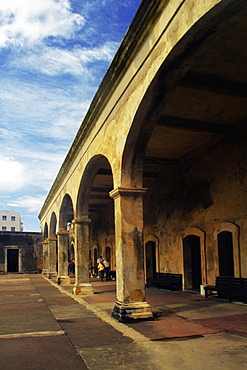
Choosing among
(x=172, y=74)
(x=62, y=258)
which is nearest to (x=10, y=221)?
(x=62, y=258)

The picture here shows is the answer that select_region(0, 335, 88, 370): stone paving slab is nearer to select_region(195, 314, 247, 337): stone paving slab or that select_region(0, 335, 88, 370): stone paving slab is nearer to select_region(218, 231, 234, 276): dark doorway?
select_region(195, 314, 247, 337): stone paving slab

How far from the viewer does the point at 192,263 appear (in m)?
13.0

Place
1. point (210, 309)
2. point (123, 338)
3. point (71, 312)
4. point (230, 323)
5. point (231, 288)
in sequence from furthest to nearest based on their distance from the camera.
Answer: point (231, 288) → point (71, 312) → point (210, 309) → point (230, 323) → point (123, 338)

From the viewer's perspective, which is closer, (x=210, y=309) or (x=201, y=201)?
(x=210, y=309)

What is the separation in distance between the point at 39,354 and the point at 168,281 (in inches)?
328

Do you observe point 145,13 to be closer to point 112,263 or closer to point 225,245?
point 225,245

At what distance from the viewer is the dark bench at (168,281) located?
12.9 meters

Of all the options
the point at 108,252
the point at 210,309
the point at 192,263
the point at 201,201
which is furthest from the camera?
the point at 108,252

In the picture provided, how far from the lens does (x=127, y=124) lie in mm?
7758

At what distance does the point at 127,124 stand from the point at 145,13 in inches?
85.4

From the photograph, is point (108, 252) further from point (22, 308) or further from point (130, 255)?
point (130, 255)

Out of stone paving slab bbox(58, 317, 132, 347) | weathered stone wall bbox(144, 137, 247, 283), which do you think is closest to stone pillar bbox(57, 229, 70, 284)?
weathered stone wall bbox(144, 137, 247, 283)

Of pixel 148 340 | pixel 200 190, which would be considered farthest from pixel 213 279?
pixel 148 340

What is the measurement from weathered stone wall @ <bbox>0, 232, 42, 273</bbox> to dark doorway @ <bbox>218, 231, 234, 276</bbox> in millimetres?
22508
